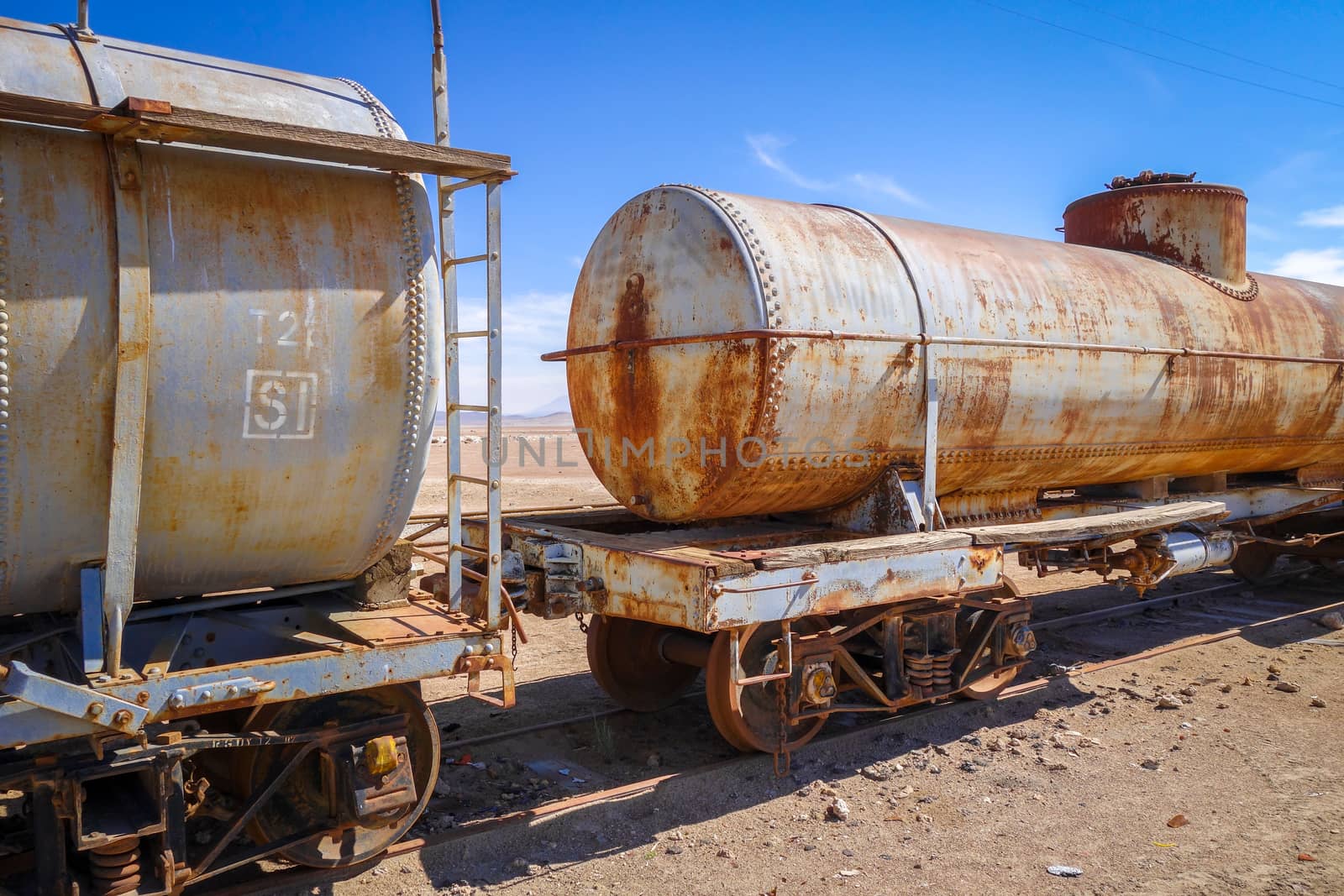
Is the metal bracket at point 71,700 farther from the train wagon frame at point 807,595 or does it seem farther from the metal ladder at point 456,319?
the train wagon frame at point 807,595

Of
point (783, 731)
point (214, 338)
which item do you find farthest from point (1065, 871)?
point (214, 338)

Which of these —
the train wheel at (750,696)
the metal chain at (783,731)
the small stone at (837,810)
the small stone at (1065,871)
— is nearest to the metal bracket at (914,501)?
the train wheel at (750,696)

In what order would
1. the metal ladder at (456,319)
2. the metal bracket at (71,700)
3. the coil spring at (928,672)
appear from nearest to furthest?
1. the metal bracket at (71,700)
2. the metal ladder at (456,319)
3. the coil spring at (928,672)

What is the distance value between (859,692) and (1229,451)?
4645mm

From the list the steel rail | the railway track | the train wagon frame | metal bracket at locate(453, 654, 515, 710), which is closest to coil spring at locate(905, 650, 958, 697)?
the train wagon frame

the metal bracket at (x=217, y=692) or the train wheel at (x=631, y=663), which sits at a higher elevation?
the metal bracket at (x=217, y=692)

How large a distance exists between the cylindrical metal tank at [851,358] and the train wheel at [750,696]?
0.88 meters

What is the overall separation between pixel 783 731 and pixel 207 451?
3.74 meters

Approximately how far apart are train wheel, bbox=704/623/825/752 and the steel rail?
1.75 meters

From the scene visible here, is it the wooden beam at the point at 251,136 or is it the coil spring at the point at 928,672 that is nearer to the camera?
the wooden beam at the point at 251,136

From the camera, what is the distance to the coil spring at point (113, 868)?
362 centimetres

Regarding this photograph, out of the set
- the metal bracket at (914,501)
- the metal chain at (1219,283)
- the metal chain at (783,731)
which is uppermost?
the metal chain at (1219,283)

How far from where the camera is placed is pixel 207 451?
3.80 m

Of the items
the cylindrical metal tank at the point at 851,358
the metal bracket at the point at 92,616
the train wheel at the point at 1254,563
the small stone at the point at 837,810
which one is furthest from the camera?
the train wheel at the point at 1254,563
